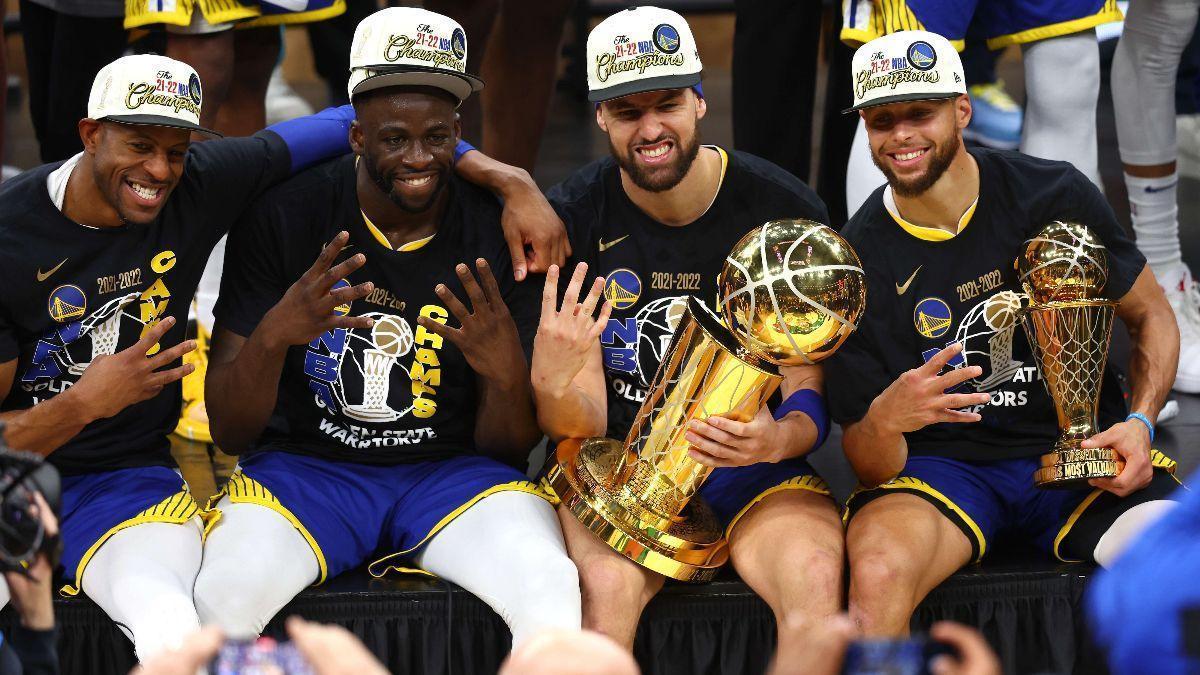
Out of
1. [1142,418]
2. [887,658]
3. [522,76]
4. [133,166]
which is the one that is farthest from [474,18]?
[887,658]

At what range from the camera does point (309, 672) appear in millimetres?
1728

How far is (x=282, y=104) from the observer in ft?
23.6

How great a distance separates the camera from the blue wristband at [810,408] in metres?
3.29

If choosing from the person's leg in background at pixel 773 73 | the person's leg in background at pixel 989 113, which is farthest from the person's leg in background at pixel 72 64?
the person's leg in background at pixel 989 113

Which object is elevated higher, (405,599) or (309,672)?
(309,672)

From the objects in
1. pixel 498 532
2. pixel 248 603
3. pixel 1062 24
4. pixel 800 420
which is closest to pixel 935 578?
pixel 800 420

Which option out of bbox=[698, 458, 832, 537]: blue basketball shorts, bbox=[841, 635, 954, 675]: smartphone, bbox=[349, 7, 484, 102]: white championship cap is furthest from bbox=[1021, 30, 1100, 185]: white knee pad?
bbox=[841, 635, 954, 675]: smartphone

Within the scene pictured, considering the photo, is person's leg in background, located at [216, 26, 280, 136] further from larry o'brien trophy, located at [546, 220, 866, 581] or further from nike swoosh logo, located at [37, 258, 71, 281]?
larry o'brien trophy, located at [546, 220, 866, 581]

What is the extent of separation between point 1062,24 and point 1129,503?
4.53 feet

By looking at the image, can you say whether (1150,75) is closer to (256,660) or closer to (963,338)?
(963,338)

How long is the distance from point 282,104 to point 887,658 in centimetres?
599

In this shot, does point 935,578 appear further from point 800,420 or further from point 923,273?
point 923,273

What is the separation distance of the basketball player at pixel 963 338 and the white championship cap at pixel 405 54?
0.86m

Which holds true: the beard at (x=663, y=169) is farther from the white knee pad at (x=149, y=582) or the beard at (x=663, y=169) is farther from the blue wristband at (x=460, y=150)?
the white knee pad at (x=149, y=582)
